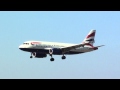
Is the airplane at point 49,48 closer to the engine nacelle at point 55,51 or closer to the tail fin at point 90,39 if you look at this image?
the engine nacelle at point 55,51

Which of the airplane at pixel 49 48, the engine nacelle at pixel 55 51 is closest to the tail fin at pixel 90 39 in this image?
the airplane at pixel 49 48

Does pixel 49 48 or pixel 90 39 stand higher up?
pixel 90 39

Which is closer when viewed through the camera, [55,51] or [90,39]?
[55,51]

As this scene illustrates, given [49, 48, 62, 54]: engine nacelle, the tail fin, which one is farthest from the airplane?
the tail fin

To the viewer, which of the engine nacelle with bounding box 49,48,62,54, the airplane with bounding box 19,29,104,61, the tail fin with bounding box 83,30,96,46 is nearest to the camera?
the airplane with bounding box 19,29,104,61

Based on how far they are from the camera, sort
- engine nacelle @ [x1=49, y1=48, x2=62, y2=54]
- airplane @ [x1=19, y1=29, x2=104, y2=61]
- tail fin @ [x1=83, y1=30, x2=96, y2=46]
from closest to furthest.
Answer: airplane @ [x1=19, y1=29, x2=104, y2=61]
engine nacelle @ [x1=49, y1=48, x2=62, y2=54]
tail fin @ [x1=83, y1=30, x2=96, y2=46]

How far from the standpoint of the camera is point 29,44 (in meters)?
38.7

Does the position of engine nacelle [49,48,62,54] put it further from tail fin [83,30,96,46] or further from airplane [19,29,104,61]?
tail fin [83,30,96,46]

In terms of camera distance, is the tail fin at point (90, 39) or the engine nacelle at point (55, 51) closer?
the engine nacelle at point (55, 51)

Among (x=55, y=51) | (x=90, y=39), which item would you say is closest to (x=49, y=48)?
(x=55, y=51)

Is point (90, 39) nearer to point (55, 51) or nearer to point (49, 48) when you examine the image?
point (55, 51)
